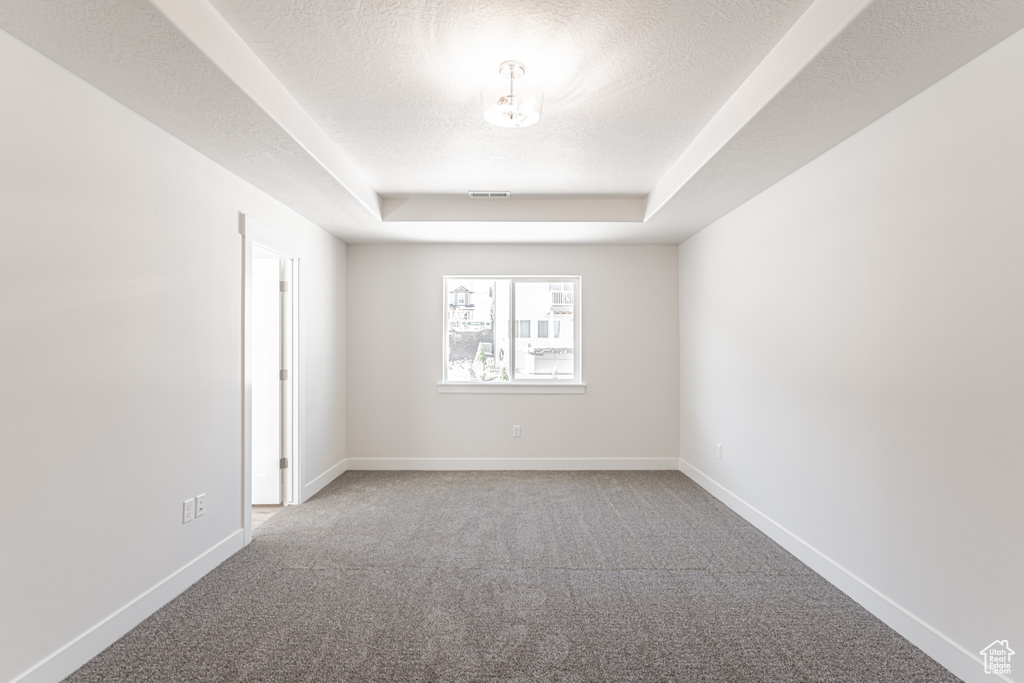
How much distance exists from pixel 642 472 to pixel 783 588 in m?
2.49

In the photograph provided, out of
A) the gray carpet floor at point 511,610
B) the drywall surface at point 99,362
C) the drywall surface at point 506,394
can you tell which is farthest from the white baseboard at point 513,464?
the drywall surface at point 99,362

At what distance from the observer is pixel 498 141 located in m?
3.15

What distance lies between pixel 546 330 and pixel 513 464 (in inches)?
56.7

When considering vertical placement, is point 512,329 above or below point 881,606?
above

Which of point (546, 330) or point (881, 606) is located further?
point (546, 330)

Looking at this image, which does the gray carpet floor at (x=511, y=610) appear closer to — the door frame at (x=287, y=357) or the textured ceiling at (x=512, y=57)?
the door frame at (x=287, y=357)

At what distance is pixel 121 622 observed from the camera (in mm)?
2186

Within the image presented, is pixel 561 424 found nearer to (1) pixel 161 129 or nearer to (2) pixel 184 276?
(2) pixel 184 276

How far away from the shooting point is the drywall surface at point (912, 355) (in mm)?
1779

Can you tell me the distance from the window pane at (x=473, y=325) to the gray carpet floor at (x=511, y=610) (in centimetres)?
183

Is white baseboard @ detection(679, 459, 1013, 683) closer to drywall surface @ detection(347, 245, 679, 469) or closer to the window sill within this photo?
drywall surface @ detection(347, 245, 679, 469)

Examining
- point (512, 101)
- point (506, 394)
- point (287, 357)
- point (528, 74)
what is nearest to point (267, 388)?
point (287, 357)

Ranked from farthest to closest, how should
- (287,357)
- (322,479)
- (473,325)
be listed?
(473,325), (322,479), (287,357)

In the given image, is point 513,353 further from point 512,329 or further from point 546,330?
point 546,330
